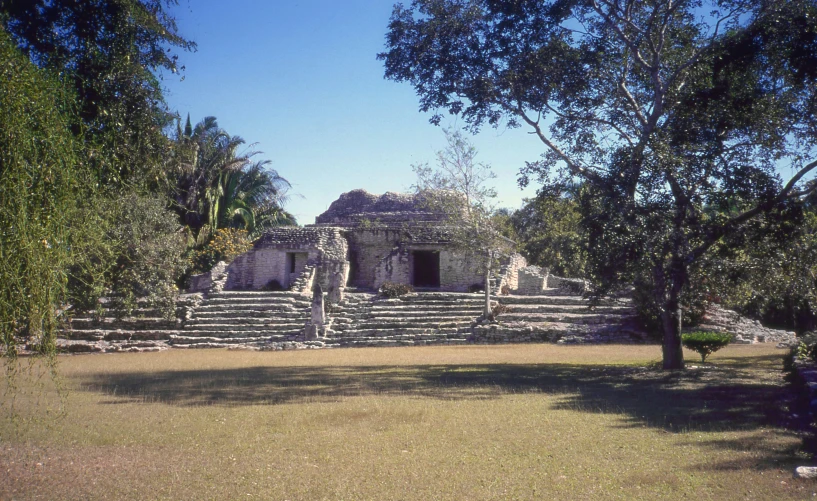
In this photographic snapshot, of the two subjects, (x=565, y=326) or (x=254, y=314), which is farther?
(x=254, y=314)

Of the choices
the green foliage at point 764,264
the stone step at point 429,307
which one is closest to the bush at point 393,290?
the stone step at point 429,307

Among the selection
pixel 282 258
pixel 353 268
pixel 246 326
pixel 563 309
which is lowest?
pixel 246 326

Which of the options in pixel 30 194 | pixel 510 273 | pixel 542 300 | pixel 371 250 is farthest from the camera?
pixel 371 250

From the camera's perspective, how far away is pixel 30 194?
167 inches

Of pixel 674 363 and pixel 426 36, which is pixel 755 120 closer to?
pixel 674 363

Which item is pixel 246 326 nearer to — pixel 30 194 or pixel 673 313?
pixel 673 313

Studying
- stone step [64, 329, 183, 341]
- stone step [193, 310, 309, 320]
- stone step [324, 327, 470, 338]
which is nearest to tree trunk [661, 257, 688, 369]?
stone step [324, 327, 470, 338]

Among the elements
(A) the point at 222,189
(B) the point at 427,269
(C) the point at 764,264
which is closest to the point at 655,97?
(C) the point at 764,264

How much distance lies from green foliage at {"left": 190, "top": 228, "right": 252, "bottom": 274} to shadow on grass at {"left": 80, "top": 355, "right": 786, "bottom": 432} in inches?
726

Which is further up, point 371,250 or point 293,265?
point 371,250

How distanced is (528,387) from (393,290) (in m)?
15.3

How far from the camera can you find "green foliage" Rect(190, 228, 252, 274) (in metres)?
32.5

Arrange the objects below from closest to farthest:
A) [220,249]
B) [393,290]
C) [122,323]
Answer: [122,323] < [393,290] < [220,249]

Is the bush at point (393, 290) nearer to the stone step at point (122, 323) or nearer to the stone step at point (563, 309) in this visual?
the stone step at point (563, 309)
